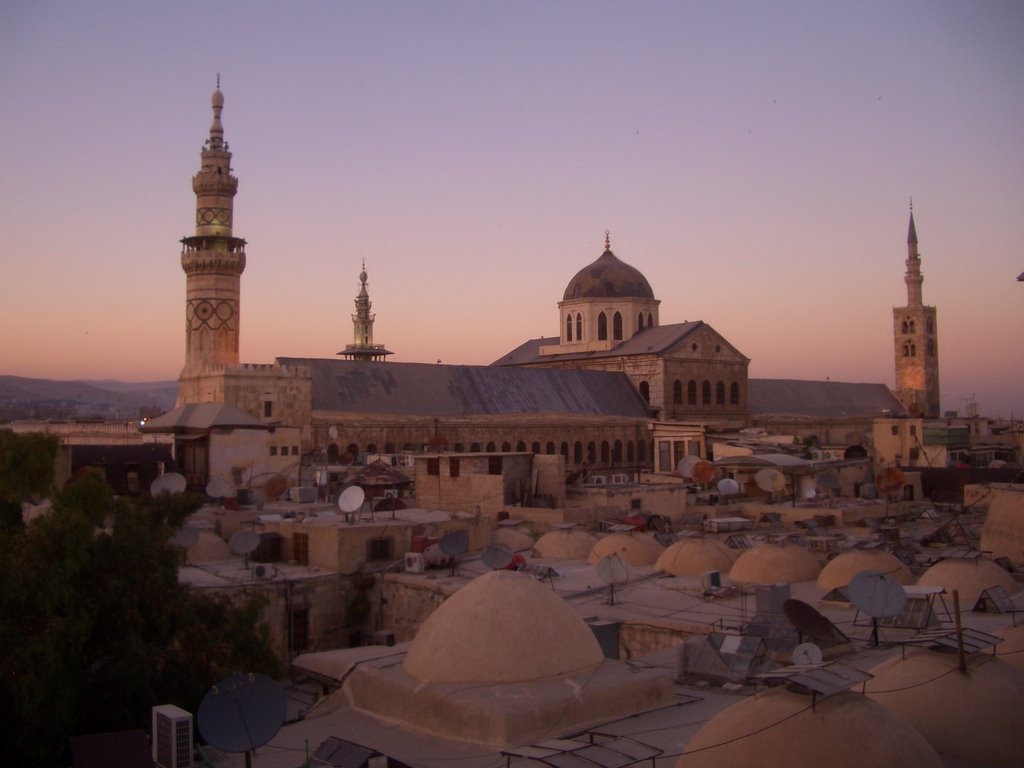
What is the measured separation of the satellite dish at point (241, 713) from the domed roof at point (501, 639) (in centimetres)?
191

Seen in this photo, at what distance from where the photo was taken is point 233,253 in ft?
131

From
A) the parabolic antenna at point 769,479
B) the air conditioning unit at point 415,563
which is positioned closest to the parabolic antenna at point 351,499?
the air conditioning unit at point 415,563

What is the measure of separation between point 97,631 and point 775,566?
12.1 m

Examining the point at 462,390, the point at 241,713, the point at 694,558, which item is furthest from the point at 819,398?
the point at 241,713

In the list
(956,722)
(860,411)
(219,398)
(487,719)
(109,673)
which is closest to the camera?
(956,722)

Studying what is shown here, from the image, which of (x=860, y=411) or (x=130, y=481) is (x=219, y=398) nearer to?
(x=130, y=481)

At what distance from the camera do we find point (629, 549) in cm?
2275

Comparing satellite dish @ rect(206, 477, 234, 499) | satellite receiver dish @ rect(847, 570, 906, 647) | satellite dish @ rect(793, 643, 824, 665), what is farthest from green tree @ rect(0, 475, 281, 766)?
satellite dish @ rect(206, 477, 234, 499)

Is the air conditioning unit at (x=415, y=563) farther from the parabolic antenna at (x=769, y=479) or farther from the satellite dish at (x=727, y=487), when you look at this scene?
the parabolic antenna at (x=769, y=479)

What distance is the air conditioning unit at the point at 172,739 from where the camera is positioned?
10.5 metres

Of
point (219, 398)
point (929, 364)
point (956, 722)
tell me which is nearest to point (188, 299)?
point (219, 398)

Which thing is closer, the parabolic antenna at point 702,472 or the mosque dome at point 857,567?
the mosque dome at point 857,567

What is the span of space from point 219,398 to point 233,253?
6363 millimetres

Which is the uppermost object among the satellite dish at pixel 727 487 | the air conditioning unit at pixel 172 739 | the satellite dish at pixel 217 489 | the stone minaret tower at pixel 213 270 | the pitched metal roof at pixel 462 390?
the stone minaret tower at pixel 213 270
